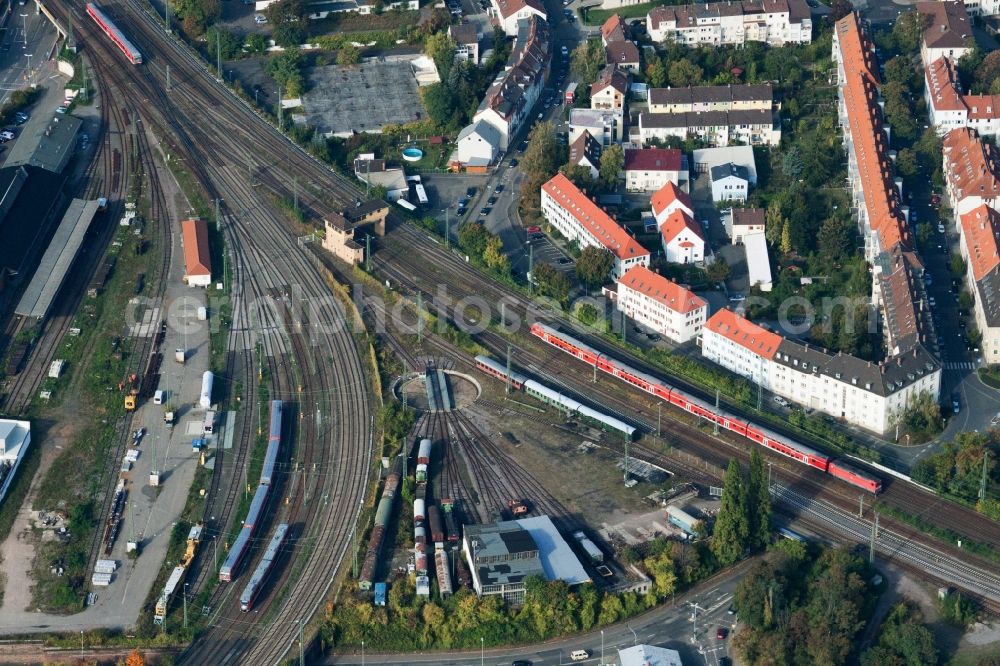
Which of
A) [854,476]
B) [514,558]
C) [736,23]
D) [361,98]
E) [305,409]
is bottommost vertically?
[305,409]

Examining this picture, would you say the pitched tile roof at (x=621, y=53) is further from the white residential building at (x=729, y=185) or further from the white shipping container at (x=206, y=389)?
the white shipping container at (x=206, y=389)

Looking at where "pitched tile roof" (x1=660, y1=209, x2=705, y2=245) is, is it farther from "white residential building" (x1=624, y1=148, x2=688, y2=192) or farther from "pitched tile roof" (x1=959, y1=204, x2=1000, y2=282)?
"pitched tile roof" (x1=959, y1=204, x2=1000, y2=282)

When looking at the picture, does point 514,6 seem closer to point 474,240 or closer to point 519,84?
point 519,84

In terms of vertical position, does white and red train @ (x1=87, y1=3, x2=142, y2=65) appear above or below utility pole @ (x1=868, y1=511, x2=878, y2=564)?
above

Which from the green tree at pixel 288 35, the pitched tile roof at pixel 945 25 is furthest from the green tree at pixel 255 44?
the pitched tile roof at pixel 945 25

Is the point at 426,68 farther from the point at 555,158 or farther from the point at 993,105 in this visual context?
the point at 993,105

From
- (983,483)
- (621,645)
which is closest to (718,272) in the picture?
(983,483)

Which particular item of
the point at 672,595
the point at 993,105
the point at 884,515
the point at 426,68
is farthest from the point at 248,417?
the point at 993,105

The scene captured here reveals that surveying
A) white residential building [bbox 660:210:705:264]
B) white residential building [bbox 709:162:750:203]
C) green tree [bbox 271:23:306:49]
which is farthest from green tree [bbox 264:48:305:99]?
white residential building [bbox 660:210:705:264]
